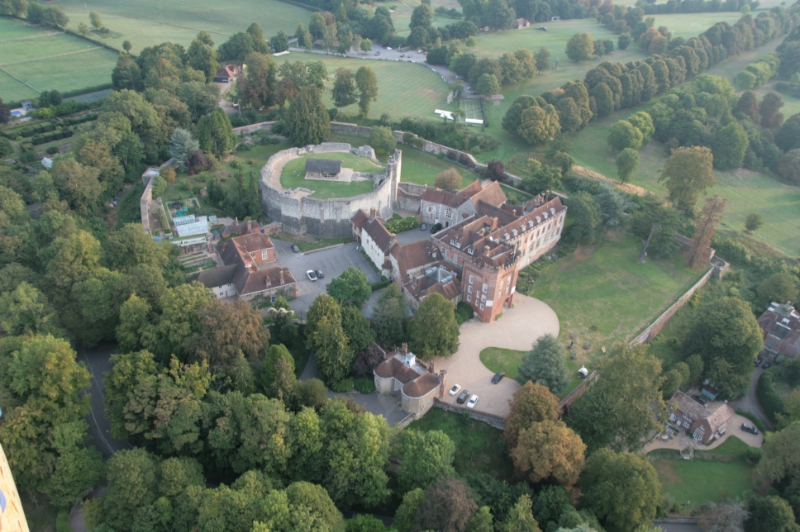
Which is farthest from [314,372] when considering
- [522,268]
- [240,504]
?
[522,268]

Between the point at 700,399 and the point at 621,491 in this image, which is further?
the point at 700,399

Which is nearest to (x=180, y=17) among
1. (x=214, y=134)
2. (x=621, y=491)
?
(x=214, y=134)

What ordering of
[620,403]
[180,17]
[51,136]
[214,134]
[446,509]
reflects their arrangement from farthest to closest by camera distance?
[180,17], [51,136], [214,134], [620,403], [446,509]

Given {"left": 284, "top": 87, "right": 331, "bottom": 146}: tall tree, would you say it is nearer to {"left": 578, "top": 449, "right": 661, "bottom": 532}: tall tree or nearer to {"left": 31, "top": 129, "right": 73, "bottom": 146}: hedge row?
{"left": 31, "top": 129, "right": 73, "bottom": 146}: hedge row

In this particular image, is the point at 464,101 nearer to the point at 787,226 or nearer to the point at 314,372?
the point at 787,226

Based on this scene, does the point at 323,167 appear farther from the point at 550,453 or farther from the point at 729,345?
the point at 729,345

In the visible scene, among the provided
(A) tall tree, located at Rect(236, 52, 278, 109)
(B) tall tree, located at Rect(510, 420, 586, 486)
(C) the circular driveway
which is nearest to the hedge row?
(A) tall tree, located at Rect(236, 52, 278, 109)
